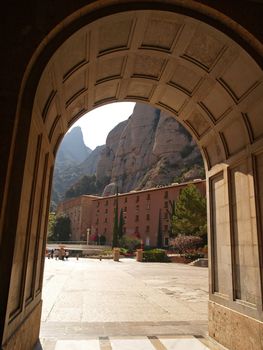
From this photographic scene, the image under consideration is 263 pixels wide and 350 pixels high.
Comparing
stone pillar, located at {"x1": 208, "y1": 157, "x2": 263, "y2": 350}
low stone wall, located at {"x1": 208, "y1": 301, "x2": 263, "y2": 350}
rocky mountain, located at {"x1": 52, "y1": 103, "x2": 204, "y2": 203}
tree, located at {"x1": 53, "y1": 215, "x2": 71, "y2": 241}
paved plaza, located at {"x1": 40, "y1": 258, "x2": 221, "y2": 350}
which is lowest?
paved plaza, located at {"x1": 40, "y1": 258, "x2": 221, "y2": 350}

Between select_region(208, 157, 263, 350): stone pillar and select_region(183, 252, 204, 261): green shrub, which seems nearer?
select_region(208, 157, 263, 350): stone pillar

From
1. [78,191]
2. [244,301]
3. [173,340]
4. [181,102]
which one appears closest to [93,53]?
[181,102]

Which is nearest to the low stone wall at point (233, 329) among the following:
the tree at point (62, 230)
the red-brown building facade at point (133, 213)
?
the red-brown building facade at point (133, 213)

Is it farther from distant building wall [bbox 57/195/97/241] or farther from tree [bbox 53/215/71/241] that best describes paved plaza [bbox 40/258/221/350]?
tree [bbox 53/215/71/241]

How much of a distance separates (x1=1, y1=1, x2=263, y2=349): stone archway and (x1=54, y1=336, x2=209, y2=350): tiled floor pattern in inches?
23.8

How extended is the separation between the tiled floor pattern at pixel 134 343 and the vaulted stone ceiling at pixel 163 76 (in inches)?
163

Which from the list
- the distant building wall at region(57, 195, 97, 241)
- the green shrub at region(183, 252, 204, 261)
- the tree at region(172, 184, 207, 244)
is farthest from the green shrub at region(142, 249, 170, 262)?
the distant building wall at region(57, 195, 97, 241)

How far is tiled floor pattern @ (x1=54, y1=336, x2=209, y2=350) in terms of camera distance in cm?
607

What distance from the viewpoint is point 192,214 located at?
144ft

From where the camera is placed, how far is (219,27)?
5.30 metres

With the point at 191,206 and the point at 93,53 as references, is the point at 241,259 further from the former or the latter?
the point at 191,206

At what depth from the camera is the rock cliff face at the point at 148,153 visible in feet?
305

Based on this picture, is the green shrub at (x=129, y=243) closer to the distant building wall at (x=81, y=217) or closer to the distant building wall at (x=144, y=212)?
the distant building wall at (x=144, y=212)

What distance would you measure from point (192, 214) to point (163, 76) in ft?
127
